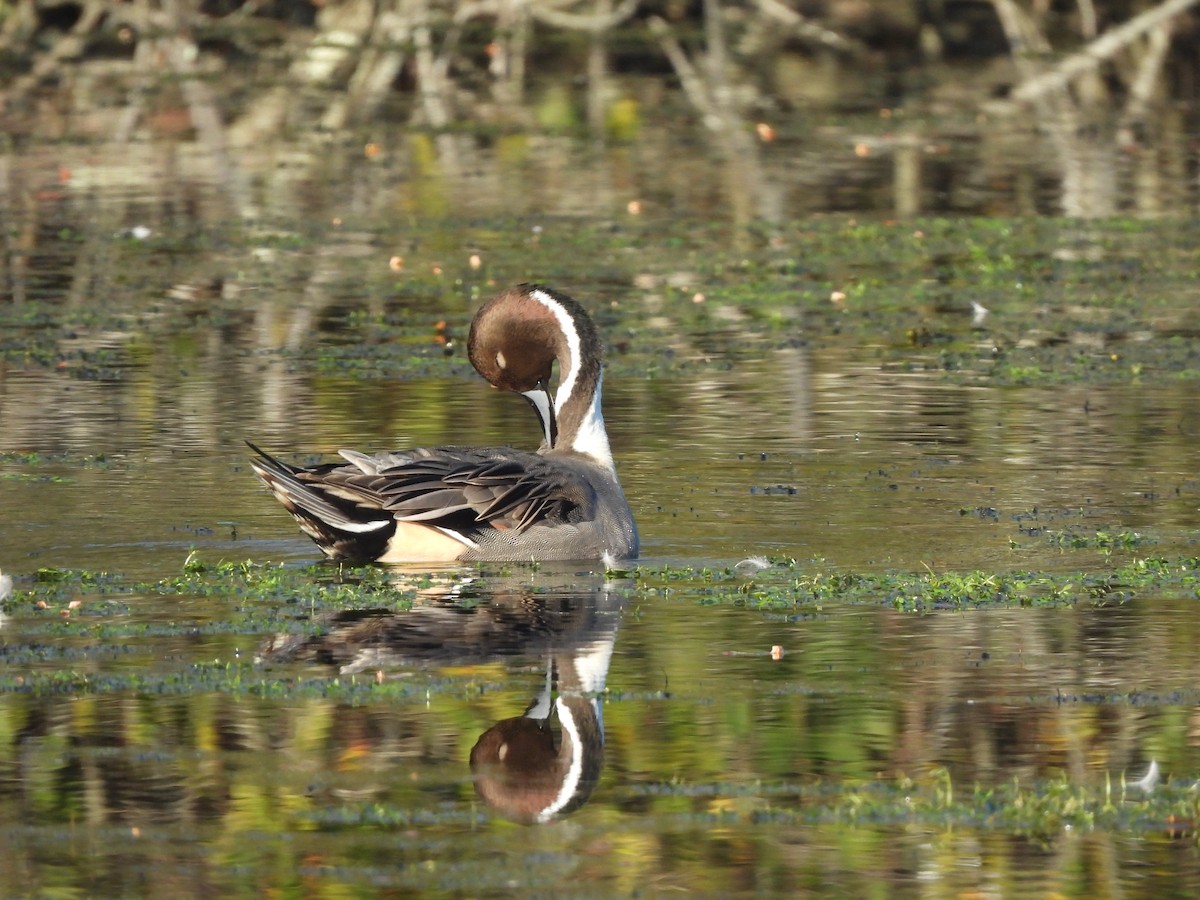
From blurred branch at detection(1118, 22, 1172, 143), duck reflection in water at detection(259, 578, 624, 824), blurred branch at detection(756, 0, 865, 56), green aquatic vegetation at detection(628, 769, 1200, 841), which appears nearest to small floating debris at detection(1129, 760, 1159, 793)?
green aquatic vegetation at detection(628, 769, 1200, 841)

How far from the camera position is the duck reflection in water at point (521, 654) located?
6.87 m

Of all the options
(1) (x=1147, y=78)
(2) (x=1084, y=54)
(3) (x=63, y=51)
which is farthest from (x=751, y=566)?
(3) (x=63, y=51)

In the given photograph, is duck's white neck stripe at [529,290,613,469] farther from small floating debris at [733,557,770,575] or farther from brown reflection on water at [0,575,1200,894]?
brown reflection on water at [0,575,1200,894]

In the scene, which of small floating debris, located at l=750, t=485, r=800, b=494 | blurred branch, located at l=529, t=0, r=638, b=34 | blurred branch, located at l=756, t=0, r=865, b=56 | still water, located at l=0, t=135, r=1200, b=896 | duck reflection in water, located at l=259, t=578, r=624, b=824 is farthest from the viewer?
blurred branch, located at l=756, t=0, r=865, b=56

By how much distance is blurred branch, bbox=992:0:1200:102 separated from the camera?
1097 inches

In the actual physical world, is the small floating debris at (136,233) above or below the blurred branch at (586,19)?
above

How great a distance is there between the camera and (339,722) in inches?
293

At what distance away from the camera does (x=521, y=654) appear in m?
8.27

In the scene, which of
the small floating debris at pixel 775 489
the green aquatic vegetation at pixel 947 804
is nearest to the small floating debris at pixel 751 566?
the small floating debris at pixel 775 489

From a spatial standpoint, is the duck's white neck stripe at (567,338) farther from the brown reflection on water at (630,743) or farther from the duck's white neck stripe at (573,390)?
the brown reflection on water at (630,743)

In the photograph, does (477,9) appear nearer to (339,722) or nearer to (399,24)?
(399,24)

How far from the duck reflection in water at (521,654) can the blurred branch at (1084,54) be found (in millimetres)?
19794

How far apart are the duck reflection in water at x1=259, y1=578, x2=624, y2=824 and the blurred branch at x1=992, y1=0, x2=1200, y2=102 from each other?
64.9ft

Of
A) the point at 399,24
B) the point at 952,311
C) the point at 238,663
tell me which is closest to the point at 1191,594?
the point at 238,663
